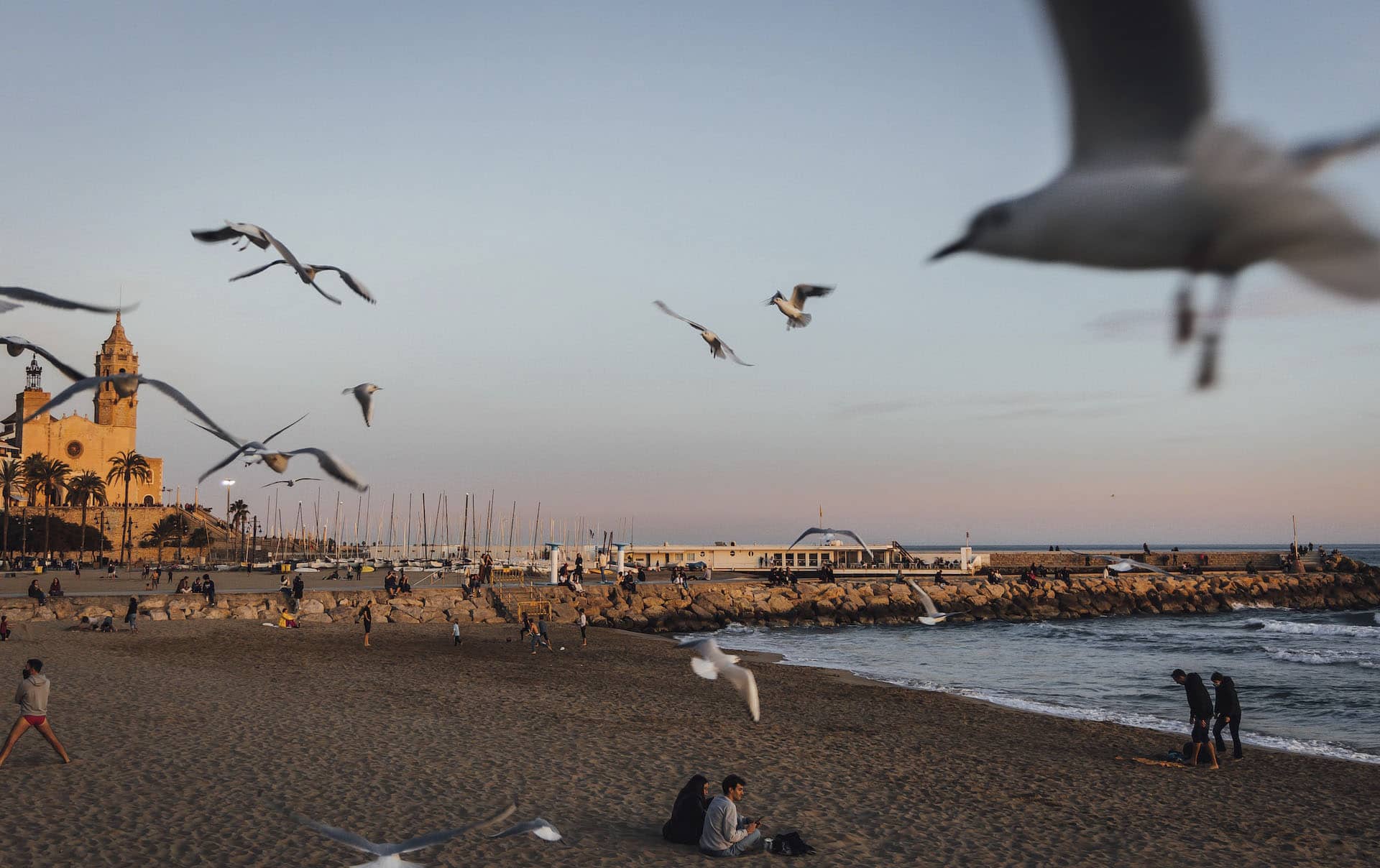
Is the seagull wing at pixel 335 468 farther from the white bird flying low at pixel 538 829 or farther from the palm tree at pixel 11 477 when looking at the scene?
the palm tree at pixel 11 477

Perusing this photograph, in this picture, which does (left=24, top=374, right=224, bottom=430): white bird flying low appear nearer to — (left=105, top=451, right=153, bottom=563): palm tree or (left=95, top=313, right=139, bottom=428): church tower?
(left=105, top=451, right=153, bottom=563): palm tree

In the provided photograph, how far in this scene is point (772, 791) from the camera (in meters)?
12.3

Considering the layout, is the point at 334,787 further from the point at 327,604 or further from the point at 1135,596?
the point at 1135,596

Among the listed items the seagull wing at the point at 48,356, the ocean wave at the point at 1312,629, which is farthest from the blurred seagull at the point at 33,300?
the ocean wave at the point at 1312,629

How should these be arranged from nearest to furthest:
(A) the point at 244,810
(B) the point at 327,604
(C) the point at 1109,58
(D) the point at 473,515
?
(C) the point at 1109,58 < (A) the point at 244,810 < (B) the point at 327,604 < (D) the point at 473,515

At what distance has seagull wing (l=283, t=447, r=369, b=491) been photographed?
489cm

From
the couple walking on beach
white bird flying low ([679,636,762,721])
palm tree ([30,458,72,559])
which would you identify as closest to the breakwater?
the couple walking on beach

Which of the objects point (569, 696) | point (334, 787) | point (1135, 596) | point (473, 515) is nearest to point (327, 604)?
point (569, 696)

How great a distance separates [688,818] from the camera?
33.0 feet

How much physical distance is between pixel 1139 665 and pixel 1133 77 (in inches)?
1229

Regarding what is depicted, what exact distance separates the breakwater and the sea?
8.58 ft

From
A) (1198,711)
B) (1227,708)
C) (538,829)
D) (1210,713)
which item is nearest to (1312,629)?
(1227,708)

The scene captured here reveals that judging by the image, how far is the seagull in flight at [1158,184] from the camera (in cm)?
218

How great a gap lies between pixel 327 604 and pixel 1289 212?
1408 inches
